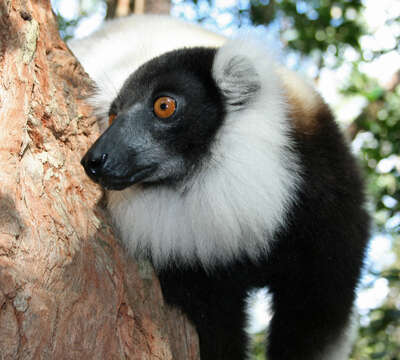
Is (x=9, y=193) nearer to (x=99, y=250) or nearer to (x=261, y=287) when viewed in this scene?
(x=99, y=250)

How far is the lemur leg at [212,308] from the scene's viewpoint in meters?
2.63

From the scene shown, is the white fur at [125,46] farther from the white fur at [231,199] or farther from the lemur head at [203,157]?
the white fur at [231,199]

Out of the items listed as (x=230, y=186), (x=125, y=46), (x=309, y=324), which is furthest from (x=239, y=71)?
(x=309, y=324)

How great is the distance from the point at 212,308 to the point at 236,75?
143 cm

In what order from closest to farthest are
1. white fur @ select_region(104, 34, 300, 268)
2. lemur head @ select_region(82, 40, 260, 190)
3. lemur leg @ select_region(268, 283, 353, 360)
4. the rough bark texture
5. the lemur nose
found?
the rough bark texture, the lemur nose, white fur @ select_region(104, 34, 300, 268), lemur head @ select_region(82, 40, 260, 190), lemur leg @ select_region(268, 283, 353, 360)

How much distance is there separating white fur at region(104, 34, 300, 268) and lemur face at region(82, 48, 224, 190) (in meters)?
0.10

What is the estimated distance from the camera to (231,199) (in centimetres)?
255

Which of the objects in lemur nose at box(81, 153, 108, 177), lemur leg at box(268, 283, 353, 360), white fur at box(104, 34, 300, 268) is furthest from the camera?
lemur leg at box(268, 283, 353, 360)

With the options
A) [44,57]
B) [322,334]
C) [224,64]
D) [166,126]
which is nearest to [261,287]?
[322,334]

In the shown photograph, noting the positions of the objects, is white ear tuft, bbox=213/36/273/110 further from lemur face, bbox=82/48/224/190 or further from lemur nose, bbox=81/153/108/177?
lemur nose, bbox=81/153/108/177

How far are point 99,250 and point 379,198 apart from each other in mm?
3377

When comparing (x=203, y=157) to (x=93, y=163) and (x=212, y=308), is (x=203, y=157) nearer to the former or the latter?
(x=93, y=163)

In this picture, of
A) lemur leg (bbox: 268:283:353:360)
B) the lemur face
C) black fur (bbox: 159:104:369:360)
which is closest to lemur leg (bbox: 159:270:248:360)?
black fur (bbox: 159:104:369:360)

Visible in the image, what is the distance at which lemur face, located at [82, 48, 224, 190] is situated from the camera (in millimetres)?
2621
